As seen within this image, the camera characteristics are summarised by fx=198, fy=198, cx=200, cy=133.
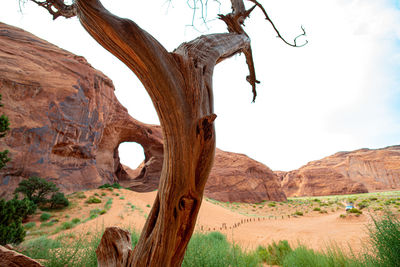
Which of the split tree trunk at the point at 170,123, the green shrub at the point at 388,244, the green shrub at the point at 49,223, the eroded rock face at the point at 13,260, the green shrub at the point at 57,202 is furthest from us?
the green shrub at the point at 57,202

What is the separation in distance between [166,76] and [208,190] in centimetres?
2298

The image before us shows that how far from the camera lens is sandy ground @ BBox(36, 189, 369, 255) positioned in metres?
6.60

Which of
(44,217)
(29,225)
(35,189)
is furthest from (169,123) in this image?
(35,189)

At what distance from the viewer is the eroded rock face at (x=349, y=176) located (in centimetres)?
4591

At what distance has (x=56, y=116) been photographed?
43.2 ft

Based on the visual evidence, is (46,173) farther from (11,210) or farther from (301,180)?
(301,180)

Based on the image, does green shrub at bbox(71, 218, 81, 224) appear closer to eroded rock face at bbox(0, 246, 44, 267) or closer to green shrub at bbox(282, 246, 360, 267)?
eroded rock face at bbox(0, 246, 44, 267)

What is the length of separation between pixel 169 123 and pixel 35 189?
12.8 m

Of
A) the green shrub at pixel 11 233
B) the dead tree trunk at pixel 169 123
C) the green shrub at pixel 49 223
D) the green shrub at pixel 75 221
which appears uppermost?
the dead tree trunk at pixel 169 123

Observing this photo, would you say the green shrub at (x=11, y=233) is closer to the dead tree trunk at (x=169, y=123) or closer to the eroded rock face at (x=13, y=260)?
the eroded rock face at (x=13, y=260)

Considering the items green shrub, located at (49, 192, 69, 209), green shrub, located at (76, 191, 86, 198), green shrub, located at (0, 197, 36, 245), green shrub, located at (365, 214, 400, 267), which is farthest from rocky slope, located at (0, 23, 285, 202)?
green shrub, located at (365, 214, 400, 267)

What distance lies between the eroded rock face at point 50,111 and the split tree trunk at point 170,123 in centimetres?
1308

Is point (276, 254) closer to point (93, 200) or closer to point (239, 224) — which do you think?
point (239, 224)

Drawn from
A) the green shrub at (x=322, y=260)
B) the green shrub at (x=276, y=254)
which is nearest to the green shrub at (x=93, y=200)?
the green shrub at (x=276, y=254)
